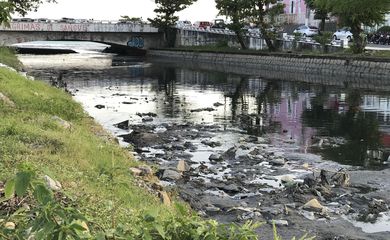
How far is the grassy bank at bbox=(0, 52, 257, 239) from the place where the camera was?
9.70 ft

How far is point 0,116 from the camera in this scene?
35.6ft

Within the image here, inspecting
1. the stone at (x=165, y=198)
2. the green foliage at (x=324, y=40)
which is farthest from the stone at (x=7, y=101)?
the green foliage at (x=324, y=40)

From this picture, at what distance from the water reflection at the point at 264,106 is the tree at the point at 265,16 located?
1094 centimetres

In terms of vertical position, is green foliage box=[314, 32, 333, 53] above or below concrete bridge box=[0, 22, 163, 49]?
below

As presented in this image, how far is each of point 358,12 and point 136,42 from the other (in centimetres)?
3877

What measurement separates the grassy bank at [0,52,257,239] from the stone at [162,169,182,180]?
90cm

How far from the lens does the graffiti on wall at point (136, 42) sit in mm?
70375

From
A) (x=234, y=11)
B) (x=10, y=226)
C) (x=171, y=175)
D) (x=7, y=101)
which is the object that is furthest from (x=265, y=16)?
(x=10, y=226)

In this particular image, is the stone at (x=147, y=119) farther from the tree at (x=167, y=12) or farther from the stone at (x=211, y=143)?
the tree at (x=167, y=12)

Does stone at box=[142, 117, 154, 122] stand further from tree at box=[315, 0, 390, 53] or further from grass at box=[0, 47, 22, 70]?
tree at box=[315, 0, 390, 53]

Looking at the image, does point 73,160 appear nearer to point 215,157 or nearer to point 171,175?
point 171,175

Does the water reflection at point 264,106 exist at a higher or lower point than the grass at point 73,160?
lower

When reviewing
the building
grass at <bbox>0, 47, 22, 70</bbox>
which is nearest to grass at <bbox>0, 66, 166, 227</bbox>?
grass at <bbox>0, 47, 22, 70</bbox>

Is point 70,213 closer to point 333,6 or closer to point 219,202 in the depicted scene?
point 219,202
